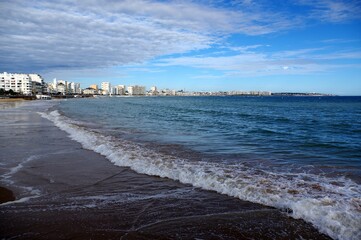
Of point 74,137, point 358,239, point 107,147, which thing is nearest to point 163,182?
point 358,239

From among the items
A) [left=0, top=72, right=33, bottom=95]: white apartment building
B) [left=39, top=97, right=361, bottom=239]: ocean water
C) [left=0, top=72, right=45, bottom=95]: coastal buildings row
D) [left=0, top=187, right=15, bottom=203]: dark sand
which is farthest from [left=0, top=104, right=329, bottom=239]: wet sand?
[left=0, top=72, right=33, bottom=95]: white apartment building

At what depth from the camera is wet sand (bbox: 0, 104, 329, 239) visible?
17.7 feet

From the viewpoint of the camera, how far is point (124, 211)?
6.33 metres

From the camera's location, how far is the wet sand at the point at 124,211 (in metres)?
5.39

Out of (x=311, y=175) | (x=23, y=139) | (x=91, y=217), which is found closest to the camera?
(x=91, y=217)

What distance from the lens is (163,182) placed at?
877cm

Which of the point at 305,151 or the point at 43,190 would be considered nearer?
the point at 43,190

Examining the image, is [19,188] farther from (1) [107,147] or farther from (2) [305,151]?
(2) [305,151]

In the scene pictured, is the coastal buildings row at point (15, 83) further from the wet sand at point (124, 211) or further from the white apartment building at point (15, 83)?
the wet sand at point (124, 211)

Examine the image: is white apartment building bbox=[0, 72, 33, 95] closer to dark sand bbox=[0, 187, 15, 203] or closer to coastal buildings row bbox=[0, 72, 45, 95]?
coastal buildings row bbox=[0, 72, 45, 95]

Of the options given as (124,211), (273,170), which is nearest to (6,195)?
(124,211)

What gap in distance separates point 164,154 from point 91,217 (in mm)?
6725

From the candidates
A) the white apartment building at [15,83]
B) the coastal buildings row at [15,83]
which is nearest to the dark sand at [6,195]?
the coastal buildings row at [15,83]

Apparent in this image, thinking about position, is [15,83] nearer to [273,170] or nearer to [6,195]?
[6,195]
